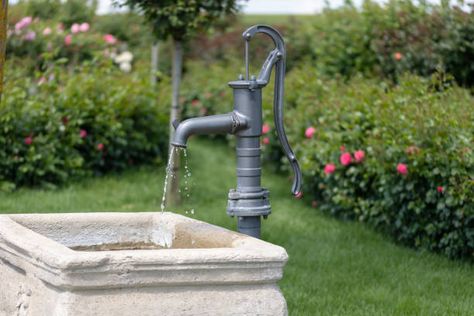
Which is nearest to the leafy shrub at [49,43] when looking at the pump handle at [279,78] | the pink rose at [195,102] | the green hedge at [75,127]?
the green hedge at [75,127]

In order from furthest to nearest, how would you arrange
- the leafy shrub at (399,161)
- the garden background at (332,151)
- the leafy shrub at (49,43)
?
the leafy shrub at (49,43), the leafy shrub at (399,161), the garden background at (332,151)

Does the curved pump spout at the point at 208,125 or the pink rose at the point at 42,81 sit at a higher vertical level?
the curved pump spout at the point at 208,125

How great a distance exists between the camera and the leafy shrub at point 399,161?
5.24 m

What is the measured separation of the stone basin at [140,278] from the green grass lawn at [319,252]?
1443 mm

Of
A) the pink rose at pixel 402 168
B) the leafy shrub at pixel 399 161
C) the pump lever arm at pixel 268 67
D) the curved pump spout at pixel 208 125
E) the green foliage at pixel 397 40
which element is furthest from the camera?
the green foliage at pixel 397 40

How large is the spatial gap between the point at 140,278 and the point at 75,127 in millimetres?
5003

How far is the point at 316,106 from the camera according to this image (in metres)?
7.37

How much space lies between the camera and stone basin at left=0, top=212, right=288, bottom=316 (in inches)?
108

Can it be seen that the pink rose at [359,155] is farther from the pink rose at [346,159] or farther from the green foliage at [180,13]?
the green foliage at [180,13]

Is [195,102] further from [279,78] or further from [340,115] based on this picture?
[279,78]

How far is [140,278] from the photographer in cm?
279

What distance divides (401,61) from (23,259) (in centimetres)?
584

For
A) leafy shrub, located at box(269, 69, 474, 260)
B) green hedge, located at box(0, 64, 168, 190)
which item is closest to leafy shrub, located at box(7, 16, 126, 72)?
green hedge, located at box(0, 64, 168, 190)

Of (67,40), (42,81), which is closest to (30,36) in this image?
(67,40)
